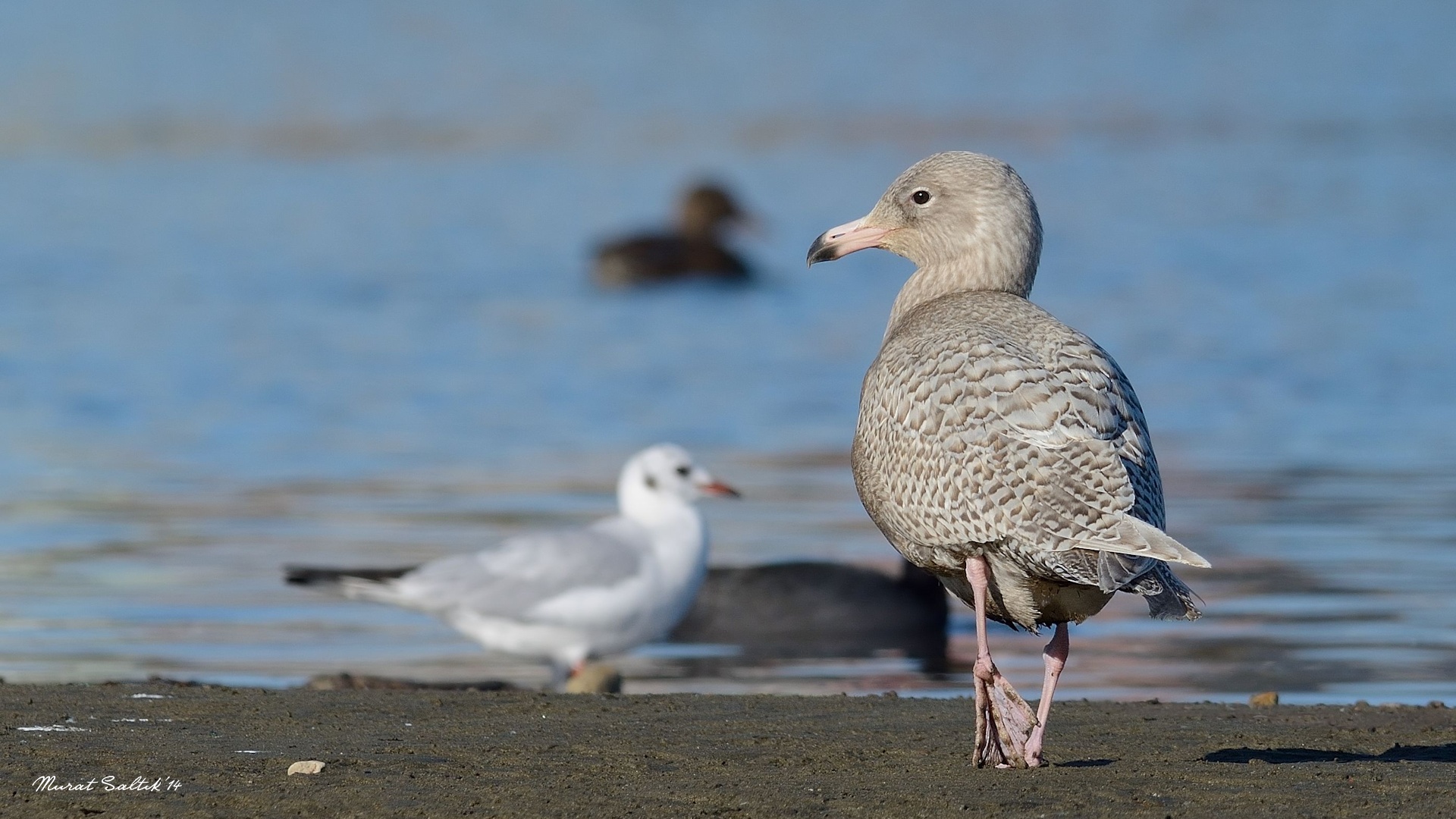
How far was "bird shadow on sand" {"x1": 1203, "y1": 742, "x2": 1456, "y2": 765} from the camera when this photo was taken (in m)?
6.32

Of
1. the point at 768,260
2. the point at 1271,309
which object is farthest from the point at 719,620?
the point at 768,260

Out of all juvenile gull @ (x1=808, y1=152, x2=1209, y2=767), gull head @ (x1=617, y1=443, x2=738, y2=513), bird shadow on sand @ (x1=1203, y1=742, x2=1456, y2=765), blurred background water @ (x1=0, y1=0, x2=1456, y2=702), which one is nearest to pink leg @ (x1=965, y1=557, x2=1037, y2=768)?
Answer: juvenile gull @ (x1=808, y1=152, x2=1209, y2=767)

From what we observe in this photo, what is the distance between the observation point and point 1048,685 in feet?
19.8

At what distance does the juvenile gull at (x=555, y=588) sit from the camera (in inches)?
387

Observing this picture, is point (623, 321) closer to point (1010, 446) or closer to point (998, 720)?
point (998, 720)

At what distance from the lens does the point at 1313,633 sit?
966 cm

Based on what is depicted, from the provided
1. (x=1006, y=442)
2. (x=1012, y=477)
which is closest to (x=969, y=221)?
(x=1006, y=442)

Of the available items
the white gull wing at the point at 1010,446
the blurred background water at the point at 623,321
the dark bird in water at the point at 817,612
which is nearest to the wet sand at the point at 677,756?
the white gull wing at the point at 1010,446

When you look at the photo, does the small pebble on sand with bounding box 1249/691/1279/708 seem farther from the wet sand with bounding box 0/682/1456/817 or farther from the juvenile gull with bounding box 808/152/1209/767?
the juvenile gull with bounding box 808/152/1209/767

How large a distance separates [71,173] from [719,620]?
2502 centimetres

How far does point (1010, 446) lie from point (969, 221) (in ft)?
3.94

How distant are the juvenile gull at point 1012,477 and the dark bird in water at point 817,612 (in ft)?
13.3

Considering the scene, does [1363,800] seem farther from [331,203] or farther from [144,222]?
[331,203]

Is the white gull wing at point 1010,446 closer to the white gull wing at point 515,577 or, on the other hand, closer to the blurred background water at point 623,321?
the blurred background water at point 623,321
